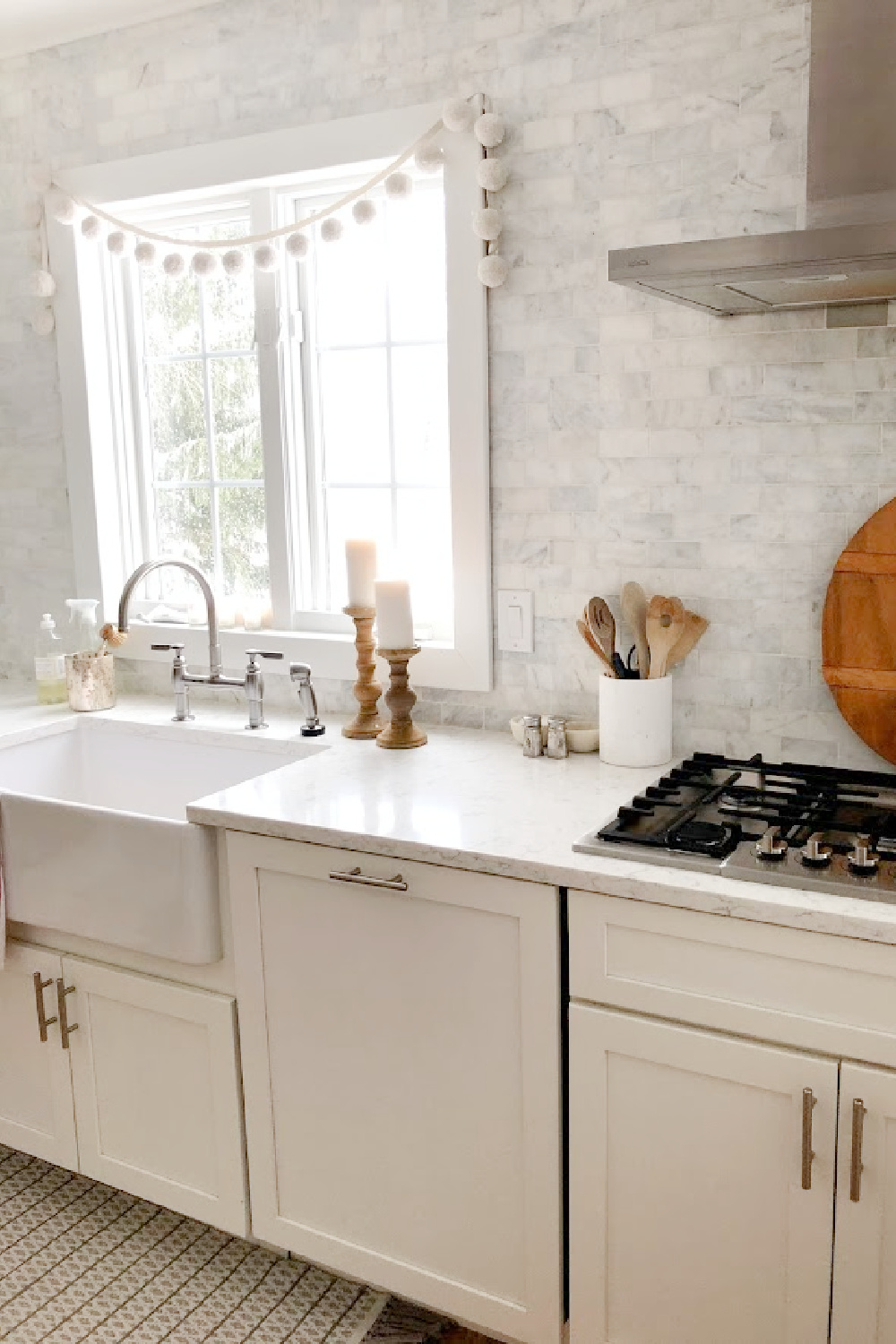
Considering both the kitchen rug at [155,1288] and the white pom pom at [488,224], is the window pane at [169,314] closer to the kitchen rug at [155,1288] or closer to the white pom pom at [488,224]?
the white pom pom at [488,224]

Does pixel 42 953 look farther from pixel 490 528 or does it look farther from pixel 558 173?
pixel 558 173

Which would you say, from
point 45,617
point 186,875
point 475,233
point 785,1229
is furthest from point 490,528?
point 785,1229

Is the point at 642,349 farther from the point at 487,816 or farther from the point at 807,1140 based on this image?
the point at 807,1140

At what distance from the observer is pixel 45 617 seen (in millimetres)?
2998

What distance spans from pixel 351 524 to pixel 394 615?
1.57 ft

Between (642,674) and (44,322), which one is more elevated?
(44,322)

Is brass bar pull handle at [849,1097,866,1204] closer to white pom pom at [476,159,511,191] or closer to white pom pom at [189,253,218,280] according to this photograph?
white pom pom at [476,159,511,191]

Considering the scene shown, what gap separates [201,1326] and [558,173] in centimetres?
227

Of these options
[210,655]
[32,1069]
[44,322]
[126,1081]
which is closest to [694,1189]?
[126,1081]

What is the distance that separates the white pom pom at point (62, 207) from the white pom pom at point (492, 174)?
114 centimetres

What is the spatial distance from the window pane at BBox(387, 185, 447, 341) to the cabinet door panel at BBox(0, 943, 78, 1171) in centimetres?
154

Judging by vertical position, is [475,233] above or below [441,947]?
above

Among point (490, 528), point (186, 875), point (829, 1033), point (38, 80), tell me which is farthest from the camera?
point (38, 80)

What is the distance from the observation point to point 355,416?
9.09 ft
